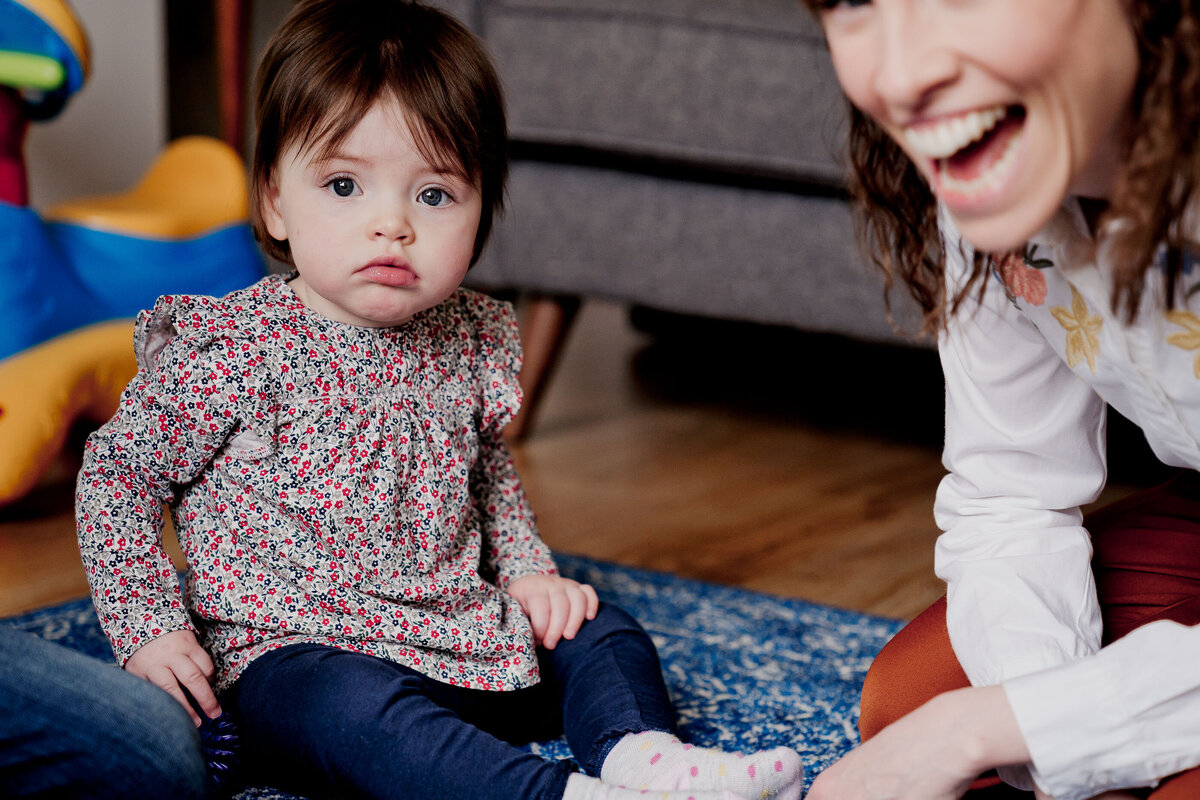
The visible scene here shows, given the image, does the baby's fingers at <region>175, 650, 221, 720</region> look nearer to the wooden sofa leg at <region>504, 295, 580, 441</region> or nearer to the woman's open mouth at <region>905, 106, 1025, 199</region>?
A: the woman's open mouth at <region>905, 106, 1025, 199</region>

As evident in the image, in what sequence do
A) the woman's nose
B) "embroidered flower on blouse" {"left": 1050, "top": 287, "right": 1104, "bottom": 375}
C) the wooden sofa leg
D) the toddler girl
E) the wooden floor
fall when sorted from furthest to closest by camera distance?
the wooden sofa leg, the wooden floor, the toddler girl, "embroidered flower on blouse" {"left": 1050, "top": 287, "right": 1104, "bottom": 375}, the woman's nose

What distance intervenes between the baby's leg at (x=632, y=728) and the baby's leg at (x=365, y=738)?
65mm

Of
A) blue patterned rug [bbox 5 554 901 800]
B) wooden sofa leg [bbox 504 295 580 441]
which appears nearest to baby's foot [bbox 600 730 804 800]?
blue patterned rug [bbox 5 554 901 800]

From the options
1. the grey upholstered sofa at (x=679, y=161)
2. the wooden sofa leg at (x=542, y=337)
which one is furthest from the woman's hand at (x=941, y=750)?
the wooden sofa leg at (x=542, y=337)

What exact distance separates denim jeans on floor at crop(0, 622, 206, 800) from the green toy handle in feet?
3.19

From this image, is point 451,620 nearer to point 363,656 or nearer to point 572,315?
point 363,656

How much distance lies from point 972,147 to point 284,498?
496 mm

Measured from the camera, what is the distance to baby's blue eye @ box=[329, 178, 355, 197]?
33.3 inches

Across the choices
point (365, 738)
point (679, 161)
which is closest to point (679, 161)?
point (679, 161)

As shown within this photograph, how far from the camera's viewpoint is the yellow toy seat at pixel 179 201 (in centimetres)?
154

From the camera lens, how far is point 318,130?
2.73 ft

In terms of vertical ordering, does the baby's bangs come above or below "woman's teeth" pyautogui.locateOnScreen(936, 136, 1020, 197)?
below

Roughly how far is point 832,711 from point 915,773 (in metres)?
0.34

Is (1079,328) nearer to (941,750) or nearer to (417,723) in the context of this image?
(941,750)
